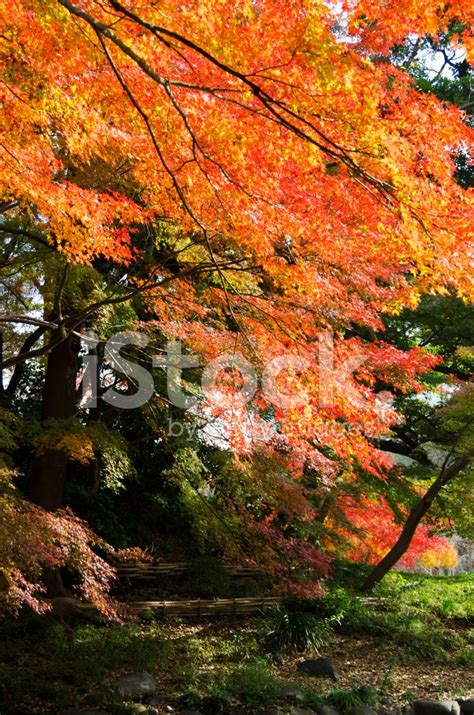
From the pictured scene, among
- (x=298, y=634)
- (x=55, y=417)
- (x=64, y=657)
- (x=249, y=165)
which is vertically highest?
(x=249, y=165)

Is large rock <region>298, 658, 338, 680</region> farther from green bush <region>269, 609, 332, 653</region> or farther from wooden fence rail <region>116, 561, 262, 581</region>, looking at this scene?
wooden fence rail <region>116, 561, 262, 581</region>

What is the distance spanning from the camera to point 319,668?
7133 millimetres

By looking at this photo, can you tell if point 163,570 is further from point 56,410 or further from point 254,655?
point 56,410

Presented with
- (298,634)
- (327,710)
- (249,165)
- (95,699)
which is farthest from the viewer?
(298,634)

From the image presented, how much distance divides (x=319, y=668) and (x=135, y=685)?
7.29 feet

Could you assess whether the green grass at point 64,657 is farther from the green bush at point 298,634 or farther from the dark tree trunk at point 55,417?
the green bush at point 298,634

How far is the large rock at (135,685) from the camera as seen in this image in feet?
19.0

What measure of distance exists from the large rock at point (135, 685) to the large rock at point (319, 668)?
6.17ft

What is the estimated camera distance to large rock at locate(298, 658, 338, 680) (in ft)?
23.2

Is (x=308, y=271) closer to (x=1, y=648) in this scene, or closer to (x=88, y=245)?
(x=88, y=245)

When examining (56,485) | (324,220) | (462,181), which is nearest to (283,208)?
(324,220)

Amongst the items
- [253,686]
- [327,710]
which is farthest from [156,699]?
[327,710]

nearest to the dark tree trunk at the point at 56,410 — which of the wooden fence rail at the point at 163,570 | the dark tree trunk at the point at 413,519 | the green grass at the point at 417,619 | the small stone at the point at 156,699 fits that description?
the wooden fence rail at the point at 163,570

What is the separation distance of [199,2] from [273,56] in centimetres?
65
